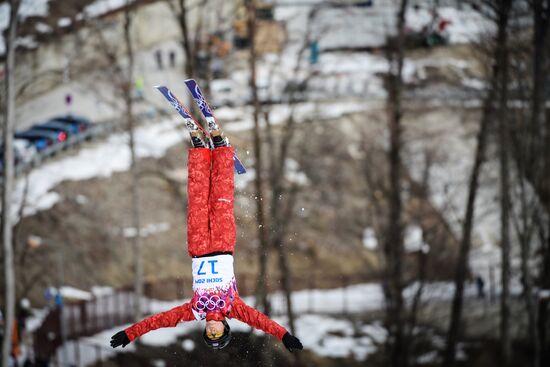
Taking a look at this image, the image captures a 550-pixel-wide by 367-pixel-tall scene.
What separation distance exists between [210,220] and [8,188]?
9.21m

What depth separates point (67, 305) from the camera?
21.8m

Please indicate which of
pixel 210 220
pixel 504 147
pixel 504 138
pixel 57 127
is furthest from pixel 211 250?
pixel 57 127

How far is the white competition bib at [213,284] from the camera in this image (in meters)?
6.34

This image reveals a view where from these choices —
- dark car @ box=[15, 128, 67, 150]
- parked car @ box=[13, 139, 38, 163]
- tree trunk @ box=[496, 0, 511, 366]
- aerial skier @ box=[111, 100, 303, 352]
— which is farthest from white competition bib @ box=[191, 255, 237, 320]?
dark car @ box=[15, 128, 67, 150]

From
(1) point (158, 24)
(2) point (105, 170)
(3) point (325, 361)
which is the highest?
(1) point (158, 24)

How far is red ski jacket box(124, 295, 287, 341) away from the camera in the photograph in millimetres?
6220

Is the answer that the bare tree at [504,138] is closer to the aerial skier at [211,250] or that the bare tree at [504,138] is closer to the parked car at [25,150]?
the aerial skier at [211,250]

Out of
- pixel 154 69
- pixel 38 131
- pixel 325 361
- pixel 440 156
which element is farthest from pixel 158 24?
pixel 325 361

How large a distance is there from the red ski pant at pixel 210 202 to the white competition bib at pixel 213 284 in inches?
3.9

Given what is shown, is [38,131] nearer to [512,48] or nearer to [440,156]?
[440,156]

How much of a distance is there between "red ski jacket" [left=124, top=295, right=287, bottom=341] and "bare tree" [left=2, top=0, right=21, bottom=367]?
27.5 ft

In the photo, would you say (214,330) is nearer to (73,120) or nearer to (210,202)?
(210,202)

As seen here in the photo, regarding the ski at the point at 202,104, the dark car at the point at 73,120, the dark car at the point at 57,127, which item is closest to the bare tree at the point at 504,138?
the ski at the point at 202,104

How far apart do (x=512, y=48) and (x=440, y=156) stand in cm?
1404
